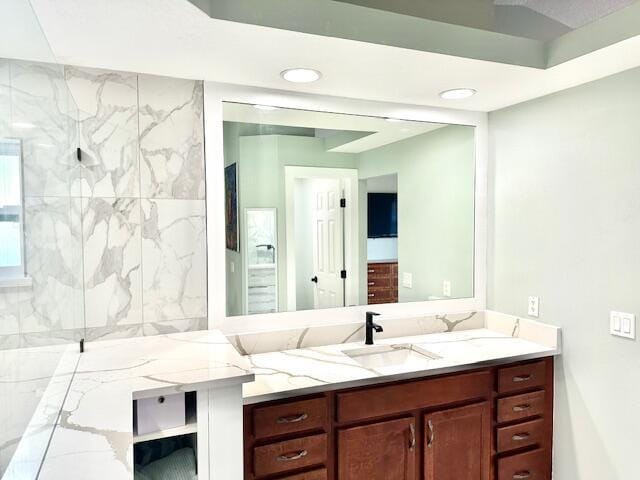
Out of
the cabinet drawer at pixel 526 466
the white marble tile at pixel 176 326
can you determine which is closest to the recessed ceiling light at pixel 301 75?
the white marble tile at pixel 176 326

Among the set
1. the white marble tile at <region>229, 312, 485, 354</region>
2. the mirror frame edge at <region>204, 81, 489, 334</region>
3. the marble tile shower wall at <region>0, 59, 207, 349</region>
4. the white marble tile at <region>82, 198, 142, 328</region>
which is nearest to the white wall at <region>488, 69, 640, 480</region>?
the mirror frame edge at <region>204, 81, 489, 334</region>

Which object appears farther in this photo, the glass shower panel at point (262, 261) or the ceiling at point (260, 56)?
the glass shower panel at point (262, 261)

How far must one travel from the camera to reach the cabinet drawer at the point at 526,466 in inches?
82.6

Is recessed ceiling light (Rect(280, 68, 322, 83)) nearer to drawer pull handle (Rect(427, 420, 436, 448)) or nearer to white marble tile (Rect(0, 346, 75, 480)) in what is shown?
white marble tile (Rect(0, 346, 75, 480))

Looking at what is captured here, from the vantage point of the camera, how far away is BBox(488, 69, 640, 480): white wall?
1859mm

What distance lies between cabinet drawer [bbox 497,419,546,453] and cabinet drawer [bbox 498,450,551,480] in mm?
49

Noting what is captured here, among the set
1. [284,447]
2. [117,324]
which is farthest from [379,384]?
[117,324]

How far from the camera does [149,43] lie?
1.57 m

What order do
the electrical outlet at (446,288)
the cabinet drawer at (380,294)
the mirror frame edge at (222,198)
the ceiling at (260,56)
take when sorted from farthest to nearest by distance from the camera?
1. the electrical outlet at (446,288)
2. the cabinet drawer at (380,294)
3. the mirror frame edge at (222,198)
4. the ceiling at (260,56)

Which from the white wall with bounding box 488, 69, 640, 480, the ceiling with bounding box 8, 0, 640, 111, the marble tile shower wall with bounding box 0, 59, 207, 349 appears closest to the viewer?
the ceiling with bounding box 8, 0, 640, 111

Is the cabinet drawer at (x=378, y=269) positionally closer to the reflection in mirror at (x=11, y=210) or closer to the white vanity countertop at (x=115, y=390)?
the white vanity countertop at (x=115, y=390)

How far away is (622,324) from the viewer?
187 centimetres

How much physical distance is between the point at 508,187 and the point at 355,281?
104cm

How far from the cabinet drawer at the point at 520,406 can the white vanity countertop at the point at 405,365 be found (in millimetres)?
210
